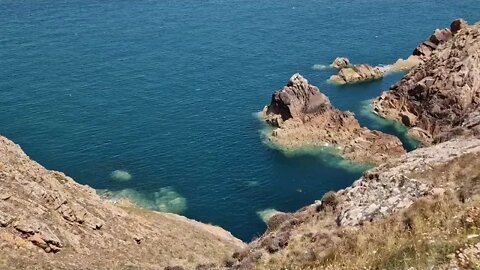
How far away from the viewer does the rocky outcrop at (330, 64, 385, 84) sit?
136 meters

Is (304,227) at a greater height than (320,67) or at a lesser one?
lesser

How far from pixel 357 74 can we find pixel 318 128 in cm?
3096

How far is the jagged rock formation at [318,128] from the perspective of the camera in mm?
103062

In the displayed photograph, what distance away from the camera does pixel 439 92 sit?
112875mm

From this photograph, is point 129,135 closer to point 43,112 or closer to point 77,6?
point 43,112

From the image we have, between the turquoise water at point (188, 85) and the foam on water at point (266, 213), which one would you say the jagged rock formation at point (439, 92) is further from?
the foam on water at point (266, 213)

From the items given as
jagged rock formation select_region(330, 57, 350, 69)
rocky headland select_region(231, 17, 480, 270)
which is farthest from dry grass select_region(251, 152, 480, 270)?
jagged rock formation select_region(330, 57, 350, 69)

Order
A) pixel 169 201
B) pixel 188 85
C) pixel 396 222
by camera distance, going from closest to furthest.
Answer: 1. pixel 396 222
2. pixel 169 201
3. pixel 188 85

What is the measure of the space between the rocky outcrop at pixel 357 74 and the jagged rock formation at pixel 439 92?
1295cm

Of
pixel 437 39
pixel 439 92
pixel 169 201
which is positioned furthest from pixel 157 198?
pixel 437 39

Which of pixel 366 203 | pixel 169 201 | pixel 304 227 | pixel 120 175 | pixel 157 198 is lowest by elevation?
pixel 304 227

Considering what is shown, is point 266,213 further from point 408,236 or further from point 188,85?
point 408,236

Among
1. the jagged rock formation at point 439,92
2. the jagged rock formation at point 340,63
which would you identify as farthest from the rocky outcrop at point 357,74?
the jagged rock formation at point 439,92

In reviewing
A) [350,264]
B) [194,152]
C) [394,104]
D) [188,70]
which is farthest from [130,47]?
[350,264]
